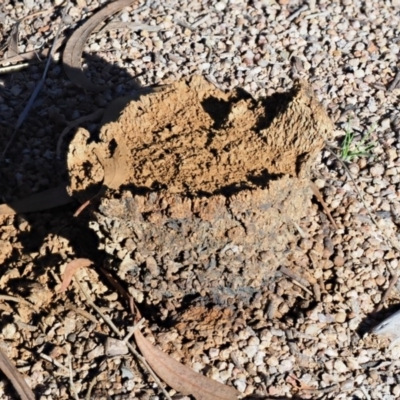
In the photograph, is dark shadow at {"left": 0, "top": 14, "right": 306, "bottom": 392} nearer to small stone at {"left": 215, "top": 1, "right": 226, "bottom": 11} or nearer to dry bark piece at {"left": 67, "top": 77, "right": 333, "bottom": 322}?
dry bark piece at {"left": 67, "top": 77, "right": 333, "bottom": 322}

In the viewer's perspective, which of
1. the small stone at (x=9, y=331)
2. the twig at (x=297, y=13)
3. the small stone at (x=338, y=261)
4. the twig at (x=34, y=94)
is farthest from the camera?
the twig at (x=297, y=13)

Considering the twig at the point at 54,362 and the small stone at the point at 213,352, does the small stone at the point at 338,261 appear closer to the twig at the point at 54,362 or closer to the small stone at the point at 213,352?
the small stone at the point at 213,352

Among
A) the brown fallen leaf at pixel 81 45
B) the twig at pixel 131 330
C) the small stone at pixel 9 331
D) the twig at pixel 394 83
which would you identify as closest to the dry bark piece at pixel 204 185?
the twig at pixel 131 330

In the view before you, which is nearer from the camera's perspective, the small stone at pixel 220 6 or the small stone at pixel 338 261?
the small stone at pixel 338 261

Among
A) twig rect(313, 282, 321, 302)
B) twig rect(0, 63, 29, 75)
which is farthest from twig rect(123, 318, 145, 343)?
twig rect(0, 63, 29, 75)

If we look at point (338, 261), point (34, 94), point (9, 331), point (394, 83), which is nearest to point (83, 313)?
point (9, 331)
